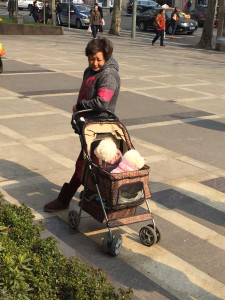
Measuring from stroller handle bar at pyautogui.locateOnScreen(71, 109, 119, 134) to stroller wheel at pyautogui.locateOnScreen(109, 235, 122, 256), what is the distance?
3.91ft

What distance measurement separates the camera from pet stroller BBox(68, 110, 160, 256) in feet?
16.7

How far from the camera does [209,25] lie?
26094 millimetres

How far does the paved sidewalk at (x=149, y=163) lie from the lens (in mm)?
5043

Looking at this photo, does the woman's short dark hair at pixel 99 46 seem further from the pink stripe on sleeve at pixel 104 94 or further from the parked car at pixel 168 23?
the parked car at pixel 168 23

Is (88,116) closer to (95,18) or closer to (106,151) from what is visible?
(106,151)

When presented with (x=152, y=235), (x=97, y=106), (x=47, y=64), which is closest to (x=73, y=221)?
(x=152, y=235)

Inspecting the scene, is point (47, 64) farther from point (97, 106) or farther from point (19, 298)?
point (19, 298)

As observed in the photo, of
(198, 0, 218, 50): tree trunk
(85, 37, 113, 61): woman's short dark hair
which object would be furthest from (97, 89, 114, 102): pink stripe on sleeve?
(198, 0, 218, 50): tree trunk

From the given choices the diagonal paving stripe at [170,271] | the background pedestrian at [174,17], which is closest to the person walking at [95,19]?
the background pedestrian at [174,17]

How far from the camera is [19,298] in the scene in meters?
3.20

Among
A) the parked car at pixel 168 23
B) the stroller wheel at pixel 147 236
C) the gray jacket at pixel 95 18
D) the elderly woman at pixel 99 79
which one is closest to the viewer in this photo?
the stroller wheel at pixel 147 236

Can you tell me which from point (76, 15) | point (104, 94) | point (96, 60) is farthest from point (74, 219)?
point (76, 15)

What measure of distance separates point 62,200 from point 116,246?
4.12ft

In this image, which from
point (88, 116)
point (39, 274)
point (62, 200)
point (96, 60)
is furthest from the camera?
point (62, 200)
